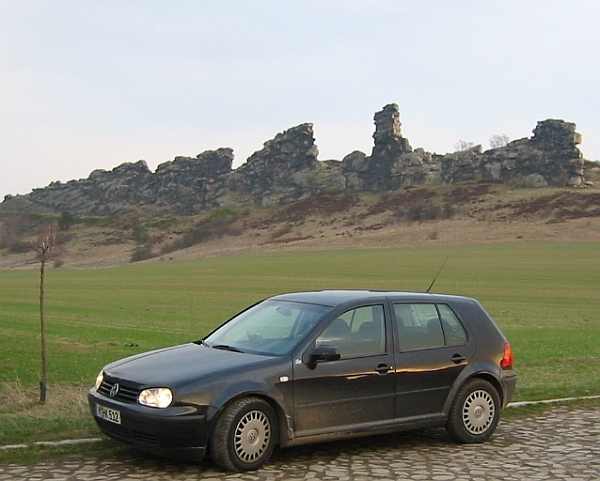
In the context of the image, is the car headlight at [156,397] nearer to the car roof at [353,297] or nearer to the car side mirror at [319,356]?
the car side mirror at [319,356]

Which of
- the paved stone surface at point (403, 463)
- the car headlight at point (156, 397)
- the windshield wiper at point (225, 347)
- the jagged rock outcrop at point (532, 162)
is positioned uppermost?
the jagged rock outcrop at point (532, 162)

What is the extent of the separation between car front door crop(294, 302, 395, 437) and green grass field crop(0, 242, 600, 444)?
8.68 ft

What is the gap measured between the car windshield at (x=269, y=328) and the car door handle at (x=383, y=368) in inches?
29.4

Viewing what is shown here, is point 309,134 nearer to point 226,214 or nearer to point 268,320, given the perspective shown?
point 226,214

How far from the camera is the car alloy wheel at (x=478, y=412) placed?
8500mm

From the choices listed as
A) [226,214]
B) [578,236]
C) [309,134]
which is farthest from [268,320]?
[309,134]

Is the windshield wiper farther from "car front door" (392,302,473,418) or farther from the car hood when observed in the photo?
"car front door" (392,302,473,418)

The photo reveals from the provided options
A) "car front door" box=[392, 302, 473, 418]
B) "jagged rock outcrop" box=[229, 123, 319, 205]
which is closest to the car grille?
"car front door" box=[392, 302, 473, 418]

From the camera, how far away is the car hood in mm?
7113

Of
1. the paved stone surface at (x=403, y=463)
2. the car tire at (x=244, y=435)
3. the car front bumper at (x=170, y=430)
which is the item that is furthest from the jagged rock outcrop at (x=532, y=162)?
the car front bumper at (x=170, y=430)

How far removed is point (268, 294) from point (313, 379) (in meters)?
31.2

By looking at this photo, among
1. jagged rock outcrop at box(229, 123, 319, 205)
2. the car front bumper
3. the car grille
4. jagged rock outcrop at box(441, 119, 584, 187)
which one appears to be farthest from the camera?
jagged rock outcrop at box(229, 123, 319, 205)

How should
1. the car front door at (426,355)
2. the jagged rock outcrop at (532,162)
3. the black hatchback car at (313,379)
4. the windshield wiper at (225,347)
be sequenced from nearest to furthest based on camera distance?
the black hatchback car at (313,379) → the windshield wiper at (225,347) → the car front door at (426,355) → the jagged rock outcrop at (532,162)

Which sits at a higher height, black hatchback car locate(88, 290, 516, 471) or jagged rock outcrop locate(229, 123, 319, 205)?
jagged rock outcrop locate(229, 123, 319, 205)
